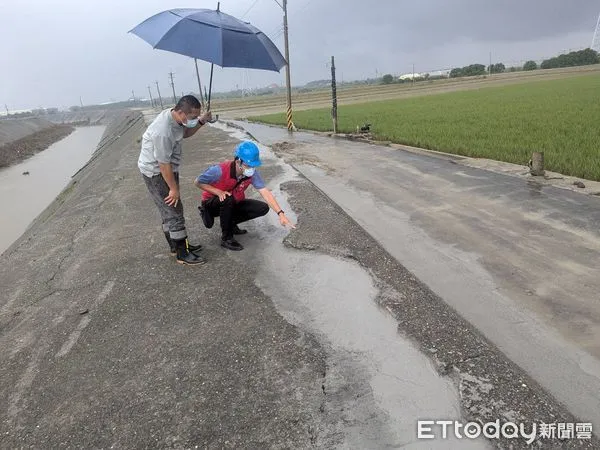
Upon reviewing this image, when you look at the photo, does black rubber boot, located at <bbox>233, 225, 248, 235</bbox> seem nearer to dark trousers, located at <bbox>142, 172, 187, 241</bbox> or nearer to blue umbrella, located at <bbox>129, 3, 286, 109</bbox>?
dark trousers, located at <bbox>142, 172, 187, 241</bbox>

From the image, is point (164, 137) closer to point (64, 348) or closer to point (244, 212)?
point (244, 212)

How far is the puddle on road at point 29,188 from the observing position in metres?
11.7

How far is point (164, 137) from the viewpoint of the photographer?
12.3 feet

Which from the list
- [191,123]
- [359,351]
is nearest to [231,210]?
[191,123]

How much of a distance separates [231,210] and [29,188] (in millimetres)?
16543

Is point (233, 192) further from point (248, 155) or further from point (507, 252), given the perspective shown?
point (507, 252)

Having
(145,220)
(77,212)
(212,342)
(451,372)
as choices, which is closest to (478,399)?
(451,372)

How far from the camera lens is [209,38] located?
404 cm

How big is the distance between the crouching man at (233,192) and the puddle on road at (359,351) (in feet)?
1.25

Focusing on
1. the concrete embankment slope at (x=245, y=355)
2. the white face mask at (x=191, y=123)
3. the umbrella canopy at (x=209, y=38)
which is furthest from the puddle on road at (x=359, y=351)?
the umbrella canopy at (x=209, y=38)

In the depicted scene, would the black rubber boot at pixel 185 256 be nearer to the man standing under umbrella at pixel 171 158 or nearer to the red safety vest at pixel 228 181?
the man standing under umbrella at pixel 171 158

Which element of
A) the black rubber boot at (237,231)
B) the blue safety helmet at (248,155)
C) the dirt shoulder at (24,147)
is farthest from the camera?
the dirt shoulder at (24,147)

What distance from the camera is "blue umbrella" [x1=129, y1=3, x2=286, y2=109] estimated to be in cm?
402
